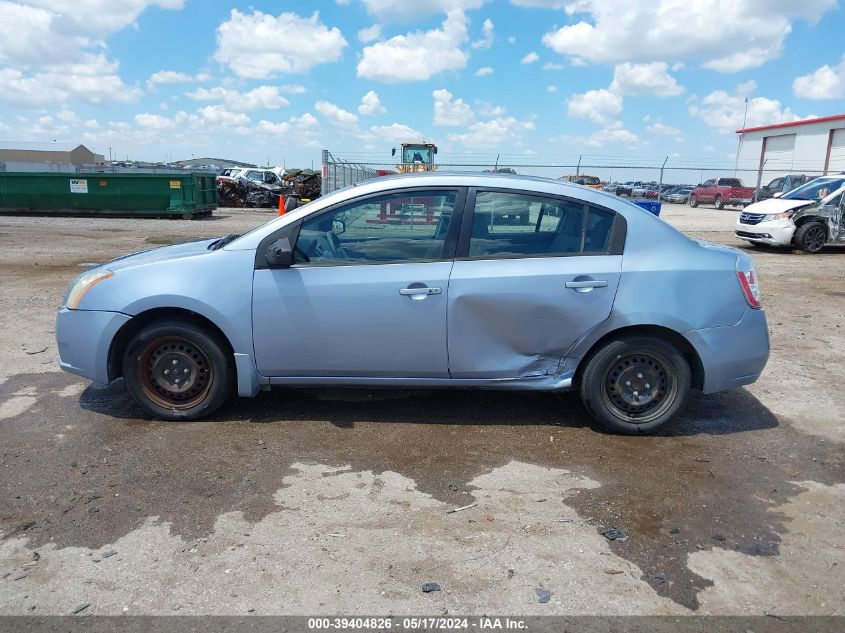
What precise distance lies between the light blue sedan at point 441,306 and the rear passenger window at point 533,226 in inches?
0.4

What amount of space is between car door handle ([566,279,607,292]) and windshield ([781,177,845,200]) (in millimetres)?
13165

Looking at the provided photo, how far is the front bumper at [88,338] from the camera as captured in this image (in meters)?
4.46

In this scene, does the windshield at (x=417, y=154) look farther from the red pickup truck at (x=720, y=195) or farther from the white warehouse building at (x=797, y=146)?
the white warehouse building at (x=797, y=146)

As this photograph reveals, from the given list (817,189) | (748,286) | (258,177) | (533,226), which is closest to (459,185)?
(533,226)

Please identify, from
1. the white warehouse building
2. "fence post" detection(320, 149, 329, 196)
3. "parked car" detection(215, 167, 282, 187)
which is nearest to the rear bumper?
"fence post" detection(320, 149, 329, 196)

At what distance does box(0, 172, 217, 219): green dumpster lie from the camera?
22.4 metres

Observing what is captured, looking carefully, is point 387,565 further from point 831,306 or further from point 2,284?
point 2,284

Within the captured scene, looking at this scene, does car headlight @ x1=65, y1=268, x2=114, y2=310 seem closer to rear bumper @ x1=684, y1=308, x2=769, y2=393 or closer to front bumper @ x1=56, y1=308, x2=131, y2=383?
front bumper @ x1=56, y1=308, x2=131, y2=383

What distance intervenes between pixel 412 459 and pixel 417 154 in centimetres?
2457

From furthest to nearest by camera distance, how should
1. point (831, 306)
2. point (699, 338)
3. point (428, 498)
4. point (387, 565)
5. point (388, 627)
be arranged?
point (831, 306)
point (699, 338)
point (428, 498)
point (387, 565)
point (388, 627)

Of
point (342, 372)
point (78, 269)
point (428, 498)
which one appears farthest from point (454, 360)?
point (78, 269)

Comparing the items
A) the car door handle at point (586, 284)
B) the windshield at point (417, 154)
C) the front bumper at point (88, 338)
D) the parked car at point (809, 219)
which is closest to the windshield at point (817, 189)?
the parked car at point (809, 219)

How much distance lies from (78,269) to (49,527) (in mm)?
8930

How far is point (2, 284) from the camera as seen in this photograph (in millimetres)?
9602
